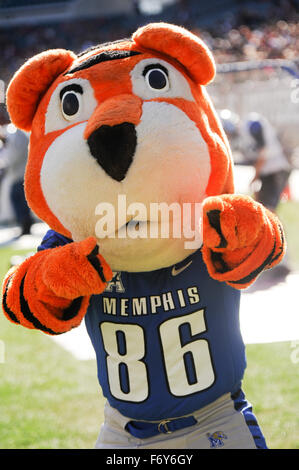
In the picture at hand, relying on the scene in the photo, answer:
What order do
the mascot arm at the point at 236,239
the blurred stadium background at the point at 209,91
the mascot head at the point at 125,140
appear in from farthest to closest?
the blurred stadium background at the point at 209,91 < the mascot head at the point at 125,140 < the mascot arm at the point at 236,239

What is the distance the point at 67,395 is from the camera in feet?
9.61

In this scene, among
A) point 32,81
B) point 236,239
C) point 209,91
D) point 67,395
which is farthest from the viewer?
point 209,91

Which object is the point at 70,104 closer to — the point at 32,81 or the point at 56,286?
the point at 32,81

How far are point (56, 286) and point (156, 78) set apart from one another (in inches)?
20.8

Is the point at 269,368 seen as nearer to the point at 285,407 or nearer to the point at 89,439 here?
the point at 285,407

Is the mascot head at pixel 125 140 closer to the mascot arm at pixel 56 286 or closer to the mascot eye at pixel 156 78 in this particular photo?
the mascot eye at pixel 156 78

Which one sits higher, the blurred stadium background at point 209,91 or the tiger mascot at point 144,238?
the tiger mascot at point 144,238

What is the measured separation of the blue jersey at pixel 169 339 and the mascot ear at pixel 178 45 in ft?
1.49

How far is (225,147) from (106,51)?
1.22 ft

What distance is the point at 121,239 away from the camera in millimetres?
1319

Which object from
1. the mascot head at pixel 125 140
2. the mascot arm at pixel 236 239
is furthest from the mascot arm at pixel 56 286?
the mascot arm at pixel 236 239

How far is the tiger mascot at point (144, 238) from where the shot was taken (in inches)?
48.8

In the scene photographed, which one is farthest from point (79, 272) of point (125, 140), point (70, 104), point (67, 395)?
point (67, 395)

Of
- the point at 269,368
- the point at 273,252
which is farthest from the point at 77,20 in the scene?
the point at 273,252
